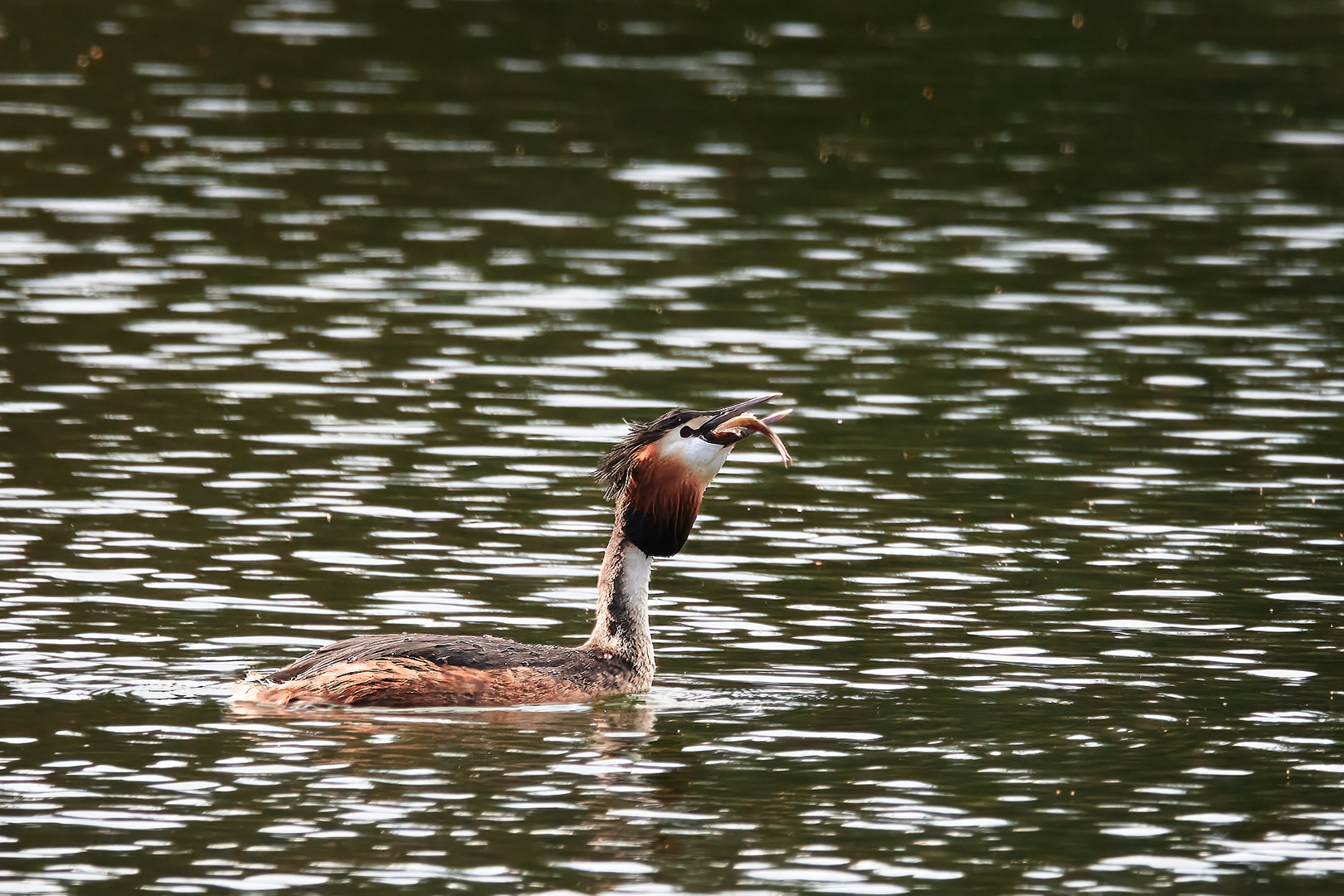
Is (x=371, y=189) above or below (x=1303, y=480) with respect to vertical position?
above

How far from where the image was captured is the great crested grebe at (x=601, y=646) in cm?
1609

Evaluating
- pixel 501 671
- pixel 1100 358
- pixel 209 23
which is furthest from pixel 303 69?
pixel 501 671

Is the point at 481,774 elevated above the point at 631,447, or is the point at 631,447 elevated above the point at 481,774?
the point at 631,447

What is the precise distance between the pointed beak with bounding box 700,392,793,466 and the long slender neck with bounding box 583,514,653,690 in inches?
42.9

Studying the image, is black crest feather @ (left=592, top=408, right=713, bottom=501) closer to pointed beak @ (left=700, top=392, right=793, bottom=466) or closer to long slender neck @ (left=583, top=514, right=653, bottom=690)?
pointed beak @ (left=700, top=392, right=793, bottom=466)

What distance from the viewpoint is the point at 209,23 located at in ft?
162

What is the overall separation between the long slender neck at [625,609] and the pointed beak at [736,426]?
1090 mm

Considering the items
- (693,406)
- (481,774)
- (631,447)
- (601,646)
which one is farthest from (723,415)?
(693,406)

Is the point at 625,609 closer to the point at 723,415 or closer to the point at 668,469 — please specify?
the point at 668,469

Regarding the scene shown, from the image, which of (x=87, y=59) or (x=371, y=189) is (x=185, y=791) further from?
(x=87, y=59)

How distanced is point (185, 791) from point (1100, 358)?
55.9ft

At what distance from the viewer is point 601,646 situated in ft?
55.4

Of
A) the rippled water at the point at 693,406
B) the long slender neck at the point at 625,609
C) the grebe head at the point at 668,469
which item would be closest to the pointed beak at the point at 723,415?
the grebe head at the point at 668,469

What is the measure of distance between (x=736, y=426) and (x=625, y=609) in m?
1.69
